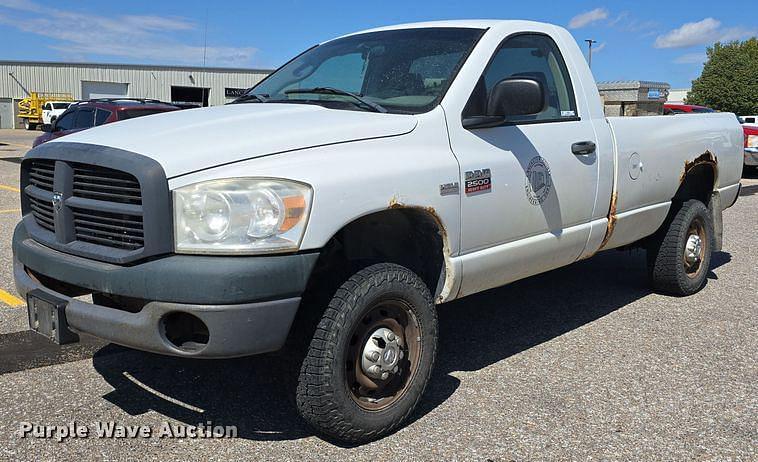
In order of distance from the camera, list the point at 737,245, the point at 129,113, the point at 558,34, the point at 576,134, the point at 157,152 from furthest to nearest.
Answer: the point at 129,113 → the point at 737,245 → the point at 558,34 → the point at 576,134 → the point at 157,152

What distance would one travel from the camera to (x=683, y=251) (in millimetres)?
5707

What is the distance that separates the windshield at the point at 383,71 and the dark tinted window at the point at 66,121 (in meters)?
9.81

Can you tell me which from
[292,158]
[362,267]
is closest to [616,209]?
[362,267]

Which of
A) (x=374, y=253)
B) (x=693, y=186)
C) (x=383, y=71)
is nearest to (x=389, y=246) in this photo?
(x=374, y=253)

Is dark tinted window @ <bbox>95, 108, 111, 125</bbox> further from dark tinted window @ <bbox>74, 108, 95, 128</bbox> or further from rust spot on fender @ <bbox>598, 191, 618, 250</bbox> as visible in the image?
rust spot on fender @ <bbox>598, 191, 618, 250</bbox>

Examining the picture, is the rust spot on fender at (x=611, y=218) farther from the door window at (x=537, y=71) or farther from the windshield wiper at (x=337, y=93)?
the windshield wiper at (x=337, y=93)

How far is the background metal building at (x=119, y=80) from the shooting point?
52656 mm

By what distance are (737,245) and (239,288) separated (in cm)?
734

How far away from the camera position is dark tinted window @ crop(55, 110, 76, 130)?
43.1ft

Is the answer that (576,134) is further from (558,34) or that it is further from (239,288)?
(239,288)

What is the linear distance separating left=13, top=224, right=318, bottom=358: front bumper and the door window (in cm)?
162

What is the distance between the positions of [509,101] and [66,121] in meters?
11.7

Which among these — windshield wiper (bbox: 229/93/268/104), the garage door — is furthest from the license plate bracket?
the garage door

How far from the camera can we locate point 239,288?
270 centimetres
